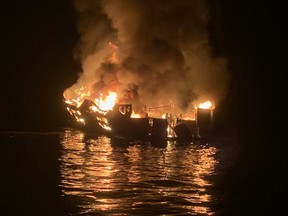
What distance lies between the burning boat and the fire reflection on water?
24.0ft

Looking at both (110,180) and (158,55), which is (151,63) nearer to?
(158,55)

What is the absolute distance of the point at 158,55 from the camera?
46.0 metres

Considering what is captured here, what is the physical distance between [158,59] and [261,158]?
2249 cm

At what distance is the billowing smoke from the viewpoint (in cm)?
4456

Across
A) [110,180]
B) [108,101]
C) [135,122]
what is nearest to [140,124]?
[135,122]

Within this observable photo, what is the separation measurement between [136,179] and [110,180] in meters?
1.04

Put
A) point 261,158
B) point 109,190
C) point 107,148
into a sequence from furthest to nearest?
→ point 107,148
point 261,158
point 109,190

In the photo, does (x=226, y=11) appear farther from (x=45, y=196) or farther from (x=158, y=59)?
(x=45, y=196)

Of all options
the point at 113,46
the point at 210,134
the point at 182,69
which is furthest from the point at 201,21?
the point at 210,134

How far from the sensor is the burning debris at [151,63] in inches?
1706

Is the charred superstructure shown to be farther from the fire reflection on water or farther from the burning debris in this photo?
the fire reflection on water

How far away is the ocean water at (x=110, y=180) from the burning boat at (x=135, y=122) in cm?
730

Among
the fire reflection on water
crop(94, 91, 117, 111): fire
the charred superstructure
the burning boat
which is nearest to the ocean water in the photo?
the fire reflection on water

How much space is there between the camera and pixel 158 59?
150ft
